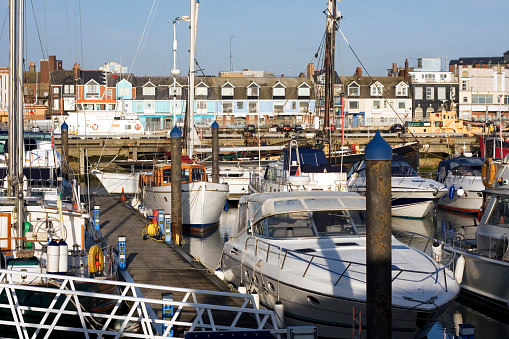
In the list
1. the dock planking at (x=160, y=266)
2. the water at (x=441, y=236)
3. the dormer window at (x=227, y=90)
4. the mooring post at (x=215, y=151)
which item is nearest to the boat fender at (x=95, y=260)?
the dock planking at (x=160, y=266)

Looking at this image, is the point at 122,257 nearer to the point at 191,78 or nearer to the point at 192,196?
the point at 192,196

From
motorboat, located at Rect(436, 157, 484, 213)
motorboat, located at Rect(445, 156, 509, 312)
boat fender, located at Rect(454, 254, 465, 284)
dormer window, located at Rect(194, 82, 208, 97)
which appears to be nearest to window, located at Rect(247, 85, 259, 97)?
dormer window, located at Rect(194, 82, 208, 97)

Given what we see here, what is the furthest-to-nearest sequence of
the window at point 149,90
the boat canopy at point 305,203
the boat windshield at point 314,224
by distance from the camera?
1. the window at point 149,90
2. the boat canopy at point 305,203
3. the boat windshield at point 314,224

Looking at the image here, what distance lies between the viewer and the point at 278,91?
3169 inches

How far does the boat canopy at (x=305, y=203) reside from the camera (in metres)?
15.2

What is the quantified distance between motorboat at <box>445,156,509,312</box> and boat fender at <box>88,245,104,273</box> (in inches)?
338

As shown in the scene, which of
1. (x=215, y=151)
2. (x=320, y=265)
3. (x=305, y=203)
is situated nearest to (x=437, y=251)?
(x=305, y=203)

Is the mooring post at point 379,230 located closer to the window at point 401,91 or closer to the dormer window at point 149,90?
the dormer window at point 149,90

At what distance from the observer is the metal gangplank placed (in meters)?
9.66

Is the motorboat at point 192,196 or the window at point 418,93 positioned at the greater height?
the window at point 418,93

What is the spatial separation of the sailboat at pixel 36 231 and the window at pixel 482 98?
262 ft

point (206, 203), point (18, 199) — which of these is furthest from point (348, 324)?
point (206, 203)

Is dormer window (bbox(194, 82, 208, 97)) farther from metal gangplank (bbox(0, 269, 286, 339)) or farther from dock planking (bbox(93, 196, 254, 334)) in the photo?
metal gangplank (bbox(0, 269, 286, 339))

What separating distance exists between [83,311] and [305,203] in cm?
562
